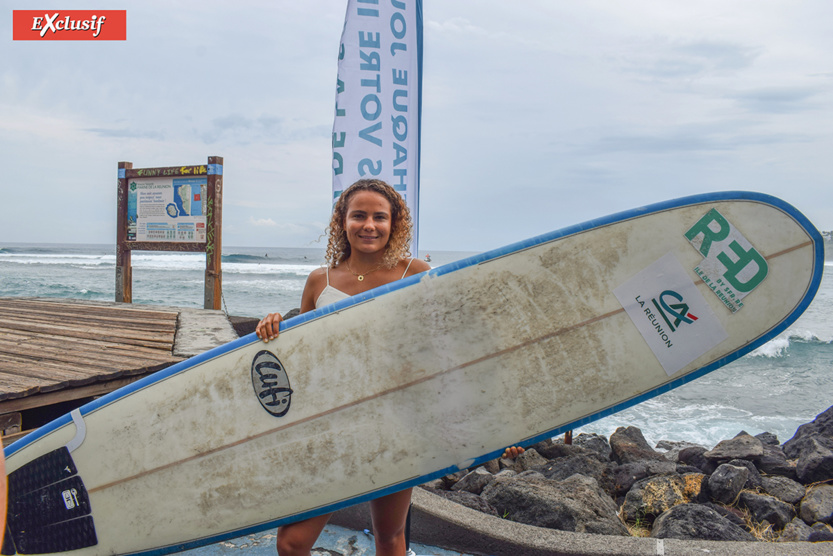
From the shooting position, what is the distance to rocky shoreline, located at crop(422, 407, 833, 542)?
2.54 m

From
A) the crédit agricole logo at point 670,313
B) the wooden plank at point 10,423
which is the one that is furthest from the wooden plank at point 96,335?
the crédit agricole logo at point 670,313

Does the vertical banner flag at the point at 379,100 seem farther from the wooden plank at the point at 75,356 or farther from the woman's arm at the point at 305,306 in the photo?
the wooden plank at the point at 75,356

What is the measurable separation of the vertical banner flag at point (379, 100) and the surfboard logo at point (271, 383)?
153cm

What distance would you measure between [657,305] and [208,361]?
1.64 metres

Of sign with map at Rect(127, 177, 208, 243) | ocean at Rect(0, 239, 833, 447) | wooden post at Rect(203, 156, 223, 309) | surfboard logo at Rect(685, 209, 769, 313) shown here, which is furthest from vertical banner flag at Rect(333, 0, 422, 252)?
ocean at Rect(0, 239, 833, 447)

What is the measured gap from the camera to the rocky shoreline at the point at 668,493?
2539mm

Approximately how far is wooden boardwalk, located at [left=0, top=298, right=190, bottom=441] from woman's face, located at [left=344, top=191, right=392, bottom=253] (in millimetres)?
1991

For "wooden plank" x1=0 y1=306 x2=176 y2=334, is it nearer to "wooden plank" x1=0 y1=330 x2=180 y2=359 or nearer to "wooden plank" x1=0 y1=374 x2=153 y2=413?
"wooden plank" x1=0 y1=330 x2=180 y2=359

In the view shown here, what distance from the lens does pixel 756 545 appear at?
2.06m

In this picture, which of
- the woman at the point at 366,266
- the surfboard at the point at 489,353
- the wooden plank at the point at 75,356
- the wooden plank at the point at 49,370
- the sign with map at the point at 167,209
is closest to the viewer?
the woman at the point at 366,266

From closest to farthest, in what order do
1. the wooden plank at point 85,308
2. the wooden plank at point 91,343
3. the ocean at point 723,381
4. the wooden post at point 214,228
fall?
the wooden plank at point 91,343, the wooden plank at point 85,308, the wooden post at point 214,228, the ocean at point 723,381

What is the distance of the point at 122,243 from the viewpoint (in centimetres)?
713

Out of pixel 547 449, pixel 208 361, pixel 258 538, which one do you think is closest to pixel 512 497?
pixel 258 538

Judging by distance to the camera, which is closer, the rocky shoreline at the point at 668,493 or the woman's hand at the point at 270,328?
the woman's hand at the point at 270,328
